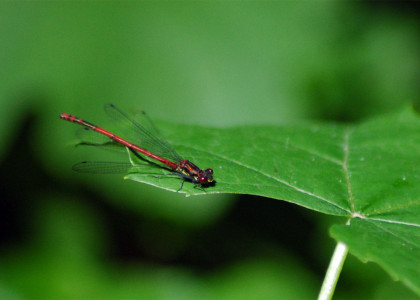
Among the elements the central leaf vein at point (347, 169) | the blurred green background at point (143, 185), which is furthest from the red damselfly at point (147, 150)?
the blurred green background at point (143, 185)

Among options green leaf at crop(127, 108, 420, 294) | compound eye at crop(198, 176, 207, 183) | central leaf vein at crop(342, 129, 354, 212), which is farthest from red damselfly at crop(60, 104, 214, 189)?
central leaf vein at crop(342, 129, 354, 212)

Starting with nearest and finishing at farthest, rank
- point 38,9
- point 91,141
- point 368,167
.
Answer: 1. point 368,167
2. point 91,141
3. point 38,9

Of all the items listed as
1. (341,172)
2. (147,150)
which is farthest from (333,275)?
(147,150)

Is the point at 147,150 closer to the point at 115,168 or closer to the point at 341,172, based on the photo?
the point at 115,168

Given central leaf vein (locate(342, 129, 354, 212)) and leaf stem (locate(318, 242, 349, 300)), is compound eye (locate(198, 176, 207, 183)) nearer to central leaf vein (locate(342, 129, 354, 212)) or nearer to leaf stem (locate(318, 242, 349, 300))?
central leaf vein (locate(342, 129, 354, 212))

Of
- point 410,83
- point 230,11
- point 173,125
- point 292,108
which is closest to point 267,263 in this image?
point 292,108

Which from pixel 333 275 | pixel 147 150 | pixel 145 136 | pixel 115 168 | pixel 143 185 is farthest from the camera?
pixel 143 185

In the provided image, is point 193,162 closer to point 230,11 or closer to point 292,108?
point 292,108

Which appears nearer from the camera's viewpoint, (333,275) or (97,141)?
(333,275)
